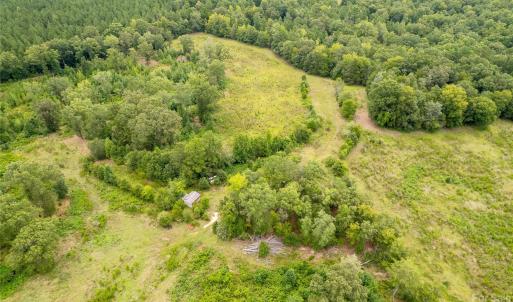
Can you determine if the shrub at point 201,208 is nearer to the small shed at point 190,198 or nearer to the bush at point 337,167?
the small shed at point 190,198

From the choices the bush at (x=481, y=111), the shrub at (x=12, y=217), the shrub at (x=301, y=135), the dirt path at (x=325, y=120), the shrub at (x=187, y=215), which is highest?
the bush at (x=481, y=111)

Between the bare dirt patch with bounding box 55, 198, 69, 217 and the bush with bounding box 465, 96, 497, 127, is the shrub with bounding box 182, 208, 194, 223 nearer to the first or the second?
the bare dirt patch with bounding box 55, 198, 69, 217

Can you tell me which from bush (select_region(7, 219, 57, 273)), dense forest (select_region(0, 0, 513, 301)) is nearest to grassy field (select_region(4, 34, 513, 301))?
dense forest (select_region(0, 0, 513, 301))

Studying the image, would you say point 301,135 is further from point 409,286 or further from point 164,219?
point 409,286

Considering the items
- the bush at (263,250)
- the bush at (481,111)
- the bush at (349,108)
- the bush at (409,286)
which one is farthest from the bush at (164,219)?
the bush at (481,111)

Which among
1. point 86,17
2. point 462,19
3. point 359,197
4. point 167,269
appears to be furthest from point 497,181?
point 86,17

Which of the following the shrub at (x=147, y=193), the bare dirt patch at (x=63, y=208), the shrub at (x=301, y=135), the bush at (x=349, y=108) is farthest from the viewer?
the bush at (x=349, y=108)
